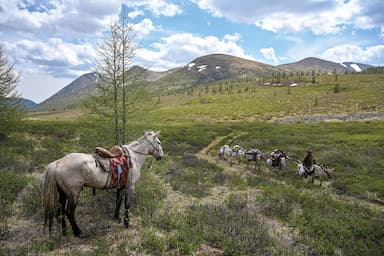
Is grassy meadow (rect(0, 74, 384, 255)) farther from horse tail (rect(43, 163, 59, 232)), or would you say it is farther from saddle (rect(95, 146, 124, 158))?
saddle (rect(95, 146, 124, 158))

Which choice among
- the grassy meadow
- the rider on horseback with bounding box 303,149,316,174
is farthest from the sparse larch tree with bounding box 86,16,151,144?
the rider on horseback with bounding box 303,149,316,174

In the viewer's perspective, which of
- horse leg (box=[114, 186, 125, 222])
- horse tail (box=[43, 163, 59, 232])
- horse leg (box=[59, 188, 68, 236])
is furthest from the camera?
horse leg (box=[114, 186, 125, 222])

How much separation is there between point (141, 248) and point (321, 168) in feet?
50.9

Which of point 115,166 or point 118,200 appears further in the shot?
point 118,200

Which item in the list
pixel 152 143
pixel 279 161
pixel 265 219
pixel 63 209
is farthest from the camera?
pixel 279 161

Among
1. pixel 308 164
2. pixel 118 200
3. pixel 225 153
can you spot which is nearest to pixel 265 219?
pixel 118 200

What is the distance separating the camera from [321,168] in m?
19.5

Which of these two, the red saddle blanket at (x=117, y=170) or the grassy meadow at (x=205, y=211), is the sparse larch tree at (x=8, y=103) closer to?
the grassy meadow at (x=205, y=211)

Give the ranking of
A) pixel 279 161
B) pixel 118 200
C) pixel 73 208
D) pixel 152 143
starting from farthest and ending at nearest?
pixel 279 161, pixel 152 143, pixel 118 200, pixel 73 208

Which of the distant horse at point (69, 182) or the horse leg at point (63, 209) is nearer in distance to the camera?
the distant horse at point (69, 182)

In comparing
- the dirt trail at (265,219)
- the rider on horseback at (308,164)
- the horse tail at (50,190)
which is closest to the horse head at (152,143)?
the horse tail at (50,190)

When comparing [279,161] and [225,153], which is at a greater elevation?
[279,161]

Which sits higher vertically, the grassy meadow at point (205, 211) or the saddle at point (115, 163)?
the saddle at point (115, 163)

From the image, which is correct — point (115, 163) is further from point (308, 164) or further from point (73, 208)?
point (308, 164)
